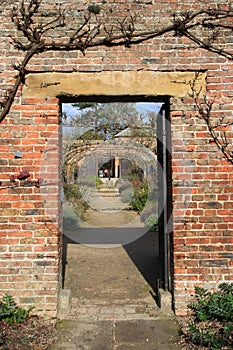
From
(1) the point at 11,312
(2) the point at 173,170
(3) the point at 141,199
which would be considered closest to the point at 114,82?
(2) the point at 173,170

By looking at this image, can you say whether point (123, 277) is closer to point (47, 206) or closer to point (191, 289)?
point (191, 289)

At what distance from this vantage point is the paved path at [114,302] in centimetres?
334

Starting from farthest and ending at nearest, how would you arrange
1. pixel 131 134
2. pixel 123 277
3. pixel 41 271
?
1. pixel 131 134
2. pixel 123 277
3. pixel 41 271

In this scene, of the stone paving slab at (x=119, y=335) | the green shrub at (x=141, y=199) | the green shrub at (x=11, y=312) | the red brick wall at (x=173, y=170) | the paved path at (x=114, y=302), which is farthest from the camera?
the green shrub at (x=141, y=199)

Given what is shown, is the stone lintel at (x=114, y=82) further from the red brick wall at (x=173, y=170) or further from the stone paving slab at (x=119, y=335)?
the stone paving slab at (x=119, y=335)

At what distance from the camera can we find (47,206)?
381cm

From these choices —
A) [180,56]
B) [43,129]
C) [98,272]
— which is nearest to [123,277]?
[98,272]

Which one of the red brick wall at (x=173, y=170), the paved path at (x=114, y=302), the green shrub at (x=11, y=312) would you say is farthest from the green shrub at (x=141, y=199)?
the green shrub at (x=11, y=312)

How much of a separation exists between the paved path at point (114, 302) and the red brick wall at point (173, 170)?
37cm

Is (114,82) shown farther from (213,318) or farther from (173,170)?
(213,318)

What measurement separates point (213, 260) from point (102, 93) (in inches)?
90.2

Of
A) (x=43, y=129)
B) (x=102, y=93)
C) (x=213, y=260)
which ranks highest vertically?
(x=102, y=93)

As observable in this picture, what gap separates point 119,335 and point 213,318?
995 millimetres

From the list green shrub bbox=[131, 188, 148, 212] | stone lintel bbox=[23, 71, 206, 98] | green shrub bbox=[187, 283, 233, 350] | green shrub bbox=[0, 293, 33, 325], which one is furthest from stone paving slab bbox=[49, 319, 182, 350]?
green shrub bbox=[131, 188, 148, 212]
